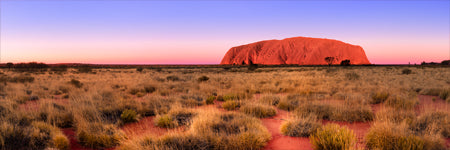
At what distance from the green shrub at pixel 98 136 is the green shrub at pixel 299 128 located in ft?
10.7

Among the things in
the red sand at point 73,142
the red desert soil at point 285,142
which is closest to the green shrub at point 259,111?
the red desert soil at point 285,142

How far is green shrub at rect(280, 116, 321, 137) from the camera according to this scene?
410cm

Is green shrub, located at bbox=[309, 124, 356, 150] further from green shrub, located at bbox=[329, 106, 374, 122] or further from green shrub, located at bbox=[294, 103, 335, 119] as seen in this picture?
green shrub, located at bbox=[329, 106, 374, 122]

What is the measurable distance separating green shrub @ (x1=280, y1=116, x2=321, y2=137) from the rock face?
109m

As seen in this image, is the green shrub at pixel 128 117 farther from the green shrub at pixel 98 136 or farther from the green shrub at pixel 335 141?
the green shrub at pixel 335 141

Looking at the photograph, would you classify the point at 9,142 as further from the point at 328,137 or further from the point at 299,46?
the point at 299,46

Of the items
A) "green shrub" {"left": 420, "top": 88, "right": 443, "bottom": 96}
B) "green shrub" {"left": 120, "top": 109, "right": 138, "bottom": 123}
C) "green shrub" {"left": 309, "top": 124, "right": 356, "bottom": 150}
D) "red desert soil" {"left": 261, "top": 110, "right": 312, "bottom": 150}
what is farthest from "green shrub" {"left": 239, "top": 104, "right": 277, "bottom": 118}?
"green shrub" {"left": 420, "top": 88, "right": 443, "bottom": 96}

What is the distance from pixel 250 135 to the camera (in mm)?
3617

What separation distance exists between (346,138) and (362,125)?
226 cm

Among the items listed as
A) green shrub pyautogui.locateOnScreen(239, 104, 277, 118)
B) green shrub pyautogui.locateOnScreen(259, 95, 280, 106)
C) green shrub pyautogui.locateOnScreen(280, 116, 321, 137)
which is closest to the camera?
green shrub pyautogui.locateOnScreen(280, 116, 321, 137)

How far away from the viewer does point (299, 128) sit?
421 centimetres

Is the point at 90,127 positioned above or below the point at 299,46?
below

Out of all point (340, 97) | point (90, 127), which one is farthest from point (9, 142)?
point (340, 97)

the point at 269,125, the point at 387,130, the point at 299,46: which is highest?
the point at 299,46
